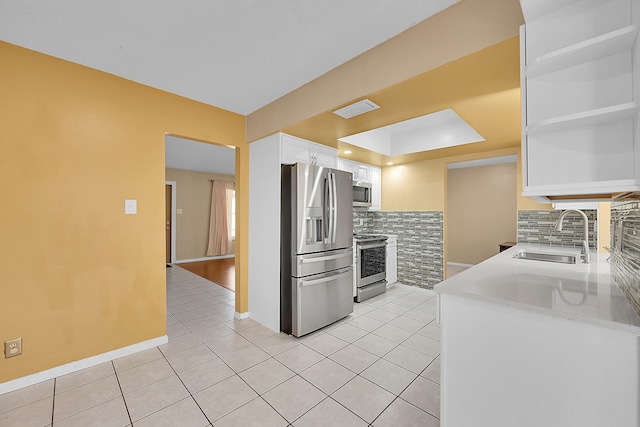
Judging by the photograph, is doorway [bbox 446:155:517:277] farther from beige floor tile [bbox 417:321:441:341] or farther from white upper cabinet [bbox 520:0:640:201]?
white upper cabinet [bbox 520:0:640:201]

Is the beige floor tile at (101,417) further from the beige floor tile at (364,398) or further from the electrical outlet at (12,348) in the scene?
the beige floor tile at (364,398)

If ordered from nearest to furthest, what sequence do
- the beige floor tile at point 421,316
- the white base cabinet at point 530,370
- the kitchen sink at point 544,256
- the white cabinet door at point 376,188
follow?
the white base cabinet at point 530,370
the kitchen sink at point 544,256
the beige floor tile at point 421,316
the white cabinet door at point 376,188

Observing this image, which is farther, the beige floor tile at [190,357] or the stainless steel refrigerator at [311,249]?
the stainless steel refrigerator at [311,249]

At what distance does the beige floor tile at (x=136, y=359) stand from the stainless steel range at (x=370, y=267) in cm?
247

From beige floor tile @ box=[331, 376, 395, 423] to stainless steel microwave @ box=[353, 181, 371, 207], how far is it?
2690 millimetres

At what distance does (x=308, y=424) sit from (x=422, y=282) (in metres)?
3.29

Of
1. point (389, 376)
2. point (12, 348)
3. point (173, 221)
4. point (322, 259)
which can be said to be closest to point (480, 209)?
point (322, 259)

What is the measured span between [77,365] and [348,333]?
7.78 feet

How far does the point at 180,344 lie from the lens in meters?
2.60

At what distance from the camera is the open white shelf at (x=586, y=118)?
0.99m

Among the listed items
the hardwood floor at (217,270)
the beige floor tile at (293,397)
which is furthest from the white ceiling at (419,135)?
the hardwood floor at (217,270)

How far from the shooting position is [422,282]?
4.38 meters

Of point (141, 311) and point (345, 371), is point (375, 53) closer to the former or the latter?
point (345, 371)

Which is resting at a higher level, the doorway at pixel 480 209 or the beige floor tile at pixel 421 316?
the doorway at pixel 480 209
